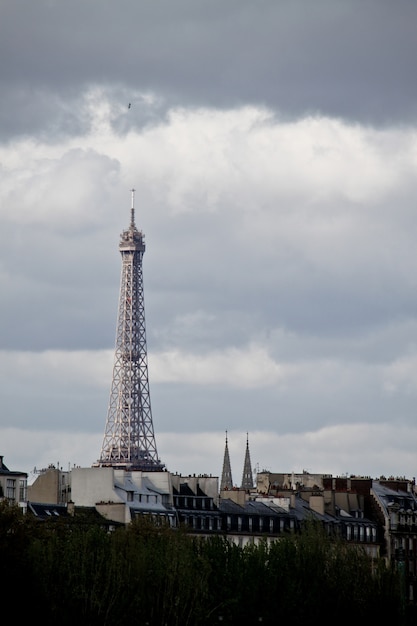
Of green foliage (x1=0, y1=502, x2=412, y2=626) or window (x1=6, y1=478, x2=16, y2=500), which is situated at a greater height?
window (x1=6, y1=478, x2=16, y2=500)

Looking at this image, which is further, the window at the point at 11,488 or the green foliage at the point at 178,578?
the window at the point at 11,488

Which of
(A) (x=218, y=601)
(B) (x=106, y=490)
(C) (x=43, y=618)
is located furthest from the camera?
(B) (x=106, y=490)

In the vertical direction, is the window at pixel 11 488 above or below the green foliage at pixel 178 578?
above

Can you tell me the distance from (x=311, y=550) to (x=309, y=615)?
6.84m

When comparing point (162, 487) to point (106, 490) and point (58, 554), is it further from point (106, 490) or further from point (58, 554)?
point (58, 554)

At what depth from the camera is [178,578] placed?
14138cm

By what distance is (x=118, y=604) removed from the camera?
Answer: 137m

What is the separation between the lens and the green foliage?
135500mm

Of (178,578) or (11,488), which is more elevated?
(11,488)

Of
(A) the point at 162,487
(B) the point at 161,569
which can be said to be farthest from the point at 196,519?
(B) the point at 161,569

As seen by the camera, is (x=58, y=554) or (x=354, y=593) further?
(x=354, y=593)

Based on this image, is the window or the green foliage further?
the window

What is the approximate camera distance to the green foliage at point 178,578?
136 meters

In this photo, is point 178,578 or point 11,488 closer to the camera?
point 178,578
